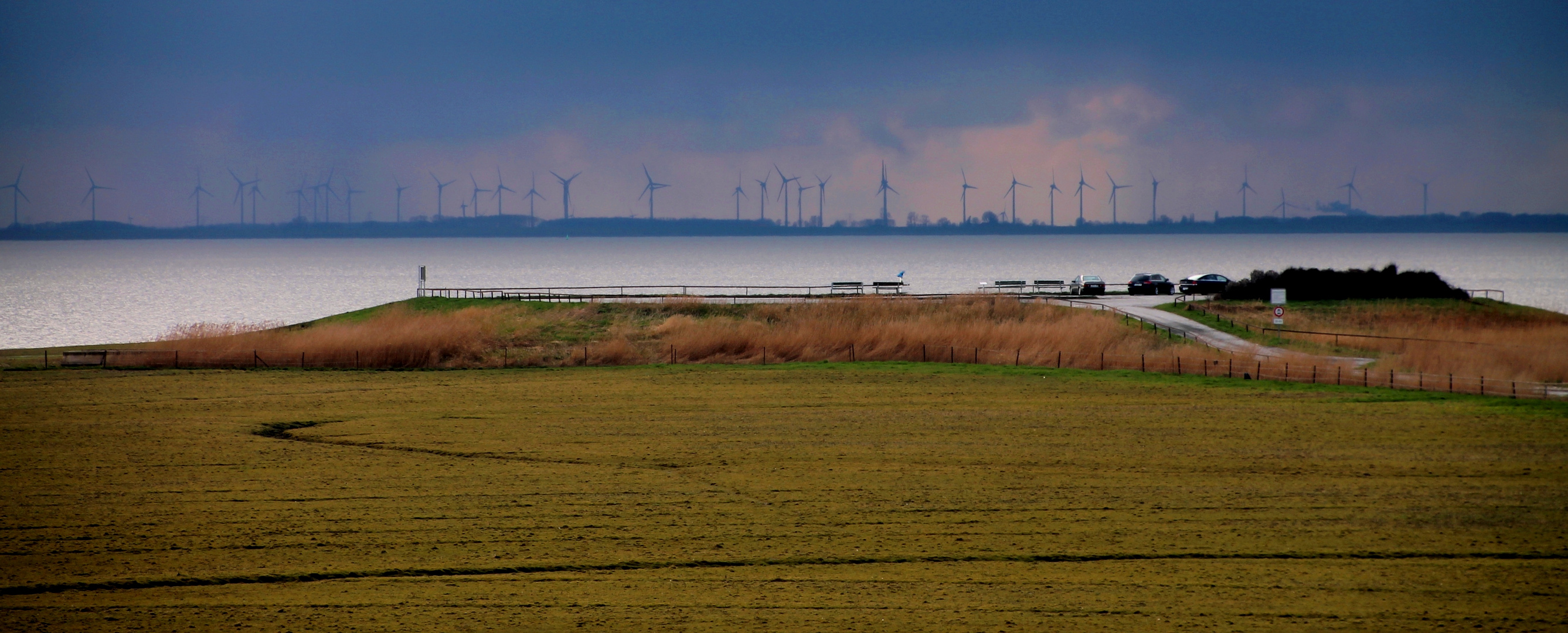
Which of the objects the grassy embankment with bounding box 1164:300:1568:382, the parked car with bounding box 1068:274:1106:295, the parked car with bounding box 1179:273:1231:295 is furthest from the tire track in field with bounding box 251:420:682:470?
the parked car with bounding box 1179:273:1231:295

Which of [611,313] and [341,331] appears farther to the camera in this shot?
[611,313]

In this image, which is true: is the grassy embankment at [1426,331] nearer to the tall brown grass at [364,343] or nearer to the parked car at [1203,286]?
the parked car at [1203,286]

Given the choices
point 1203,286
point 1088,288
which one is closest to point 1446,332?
point 1203,286

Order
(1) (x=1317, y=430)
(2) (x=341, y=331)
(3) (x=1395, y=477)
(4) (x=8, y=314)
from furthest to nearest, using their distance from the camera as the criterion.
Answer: (4) (x=8, y=314) < (2) (x=341, y=331) < (1) (x=1317, y=430) < (3) (x=1395, y=477)

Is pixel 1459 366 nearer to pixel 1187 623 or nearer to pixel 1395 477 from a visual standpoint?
pixel 1395 477

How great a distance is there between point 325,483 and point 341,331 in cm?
3318

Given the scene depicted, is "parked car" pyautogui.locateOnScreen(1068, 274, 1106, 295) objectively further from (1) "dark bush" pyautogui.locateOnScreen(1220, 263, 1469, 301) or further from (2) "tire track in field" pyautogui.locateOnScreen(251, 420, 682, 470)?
(2) "tire track in field" pyautogui.locateOnScreen(251, 420, 682, 470)

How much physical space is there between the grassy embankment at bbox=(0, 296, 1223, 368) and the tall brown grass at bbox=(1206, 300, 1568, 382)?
307 inches

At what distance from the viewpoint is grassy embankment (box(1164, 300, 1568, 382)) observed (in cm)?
4534

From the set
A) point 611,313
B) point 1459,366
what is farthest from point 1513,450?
point 611,313

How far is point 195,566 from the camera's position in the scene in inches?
826

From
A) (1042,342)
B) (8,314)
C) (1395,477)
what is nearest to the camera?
(1395,477)

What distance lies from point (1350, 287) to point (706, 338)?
126 feet

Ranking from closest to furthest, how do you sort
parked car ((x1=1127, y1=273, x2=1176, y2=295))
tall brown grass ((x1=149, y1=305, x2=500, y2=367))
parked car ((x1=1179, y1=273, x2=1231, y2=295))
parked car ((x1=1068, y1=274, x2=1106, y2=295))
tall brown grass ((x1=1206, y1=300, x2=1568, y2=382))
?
tall brown grass ((x1=1206, y1=300, x2=1568, y2=382))
tall brown grass ((x1=149, y1=305, x2=500, y2=367))
parked car ((x1=1179, y1=273, x2=1231, y2=295))
parked car ((x1=1068, y1=274, x2=1106, y2=295))
parked car ((x1=1127, y1=273, x2=1176, y2=295))
